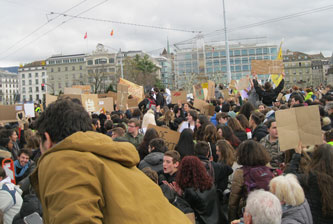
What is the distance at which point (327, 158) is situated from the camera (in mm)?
3650

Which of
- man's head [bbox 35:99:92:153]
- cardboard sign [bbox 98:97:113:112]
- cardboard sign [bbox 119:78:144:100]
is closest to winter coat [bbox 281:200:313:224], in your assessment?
man's head [bbox 35:99:92:153]

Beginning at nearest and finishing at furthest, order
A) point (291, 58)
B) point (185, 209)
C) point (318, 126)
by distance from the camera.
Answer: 1. point (185, 209)
2. point (318, 126)
3. point (291, 58)

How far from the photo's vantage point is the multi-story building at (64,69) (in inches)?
4926

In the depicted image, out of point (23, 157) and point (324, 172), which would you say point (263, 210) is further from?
point (23, 157)

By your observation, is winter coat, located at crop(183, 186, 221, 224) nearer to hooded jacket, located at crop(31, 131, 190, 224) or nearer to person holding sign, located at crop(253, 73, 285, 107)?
hooded jacket, located at crop(31, 131, 190, 224)

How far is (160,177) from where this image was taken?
4.96 metres

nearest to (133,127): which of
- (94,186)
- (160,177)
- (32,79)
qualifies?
(160,177)

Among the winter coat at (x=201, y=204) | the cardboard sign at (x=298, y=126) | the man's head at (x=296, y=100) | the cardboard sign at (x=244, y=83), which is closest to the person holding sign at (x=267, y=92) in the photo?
the man's head at (x=296, y=100)

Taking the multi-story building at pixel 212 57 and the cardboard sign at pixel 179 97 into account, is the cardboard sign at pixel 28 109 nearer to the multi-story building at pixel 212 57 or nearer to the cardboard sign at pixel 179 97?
the cardboard sign at pixel 179 97

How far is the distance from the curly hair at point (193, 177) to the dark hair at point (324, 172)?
1163 millimetres

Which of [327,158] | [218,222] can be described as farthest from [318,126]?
[218,222]

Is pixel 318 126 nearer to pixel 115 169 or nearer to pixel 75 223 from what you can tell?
pixel 115 169

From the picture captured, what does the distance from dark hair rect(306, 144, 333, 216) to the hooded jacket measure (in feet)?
7.46

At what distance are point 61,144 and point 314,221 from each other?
2948 mm
